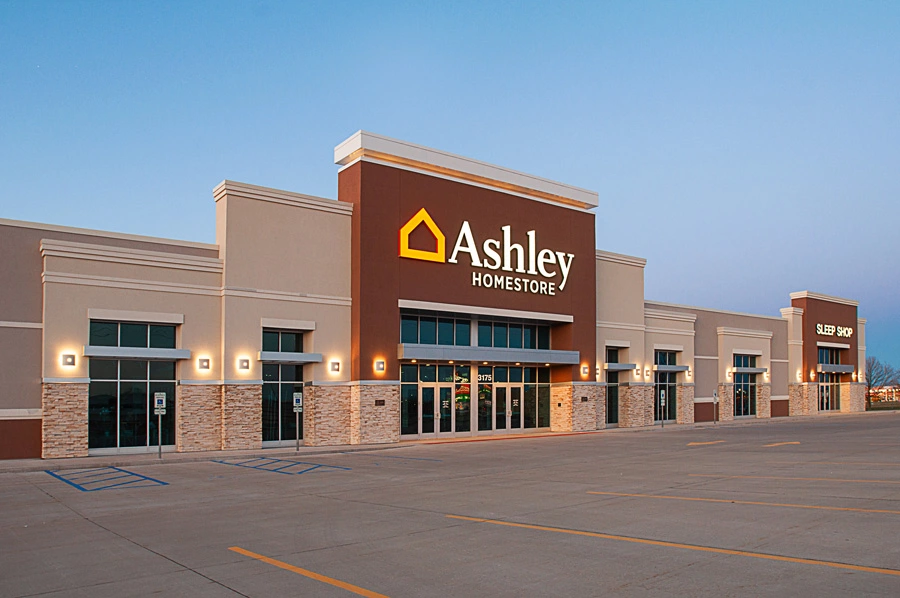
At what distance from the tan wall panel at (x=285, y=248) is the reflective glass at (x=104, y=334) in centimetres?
406

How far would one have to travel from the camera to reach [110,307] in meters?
25.7

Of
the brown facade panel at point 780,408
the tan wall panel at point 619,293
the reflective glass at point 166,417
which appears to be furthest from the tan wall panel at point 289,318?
the brown facade panel at point 780,408

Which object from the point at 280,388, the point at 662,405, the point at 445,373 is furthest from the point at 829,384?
the point at 280,388

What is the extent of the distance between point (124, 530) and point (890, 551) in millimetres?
10618

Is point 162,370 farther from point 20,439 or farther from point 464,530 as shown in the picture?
point 464,530

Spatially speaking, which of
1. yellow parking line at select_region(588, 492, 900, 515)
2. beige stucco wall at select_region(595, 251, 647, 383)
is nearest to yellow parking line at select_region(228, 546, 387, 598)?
yellow parking line at select_region(588, 492, 900, 515)

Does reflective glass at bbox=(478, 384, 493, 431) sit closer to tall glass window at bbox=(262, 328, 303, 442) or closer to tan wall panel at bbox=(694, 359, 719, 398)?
tall glass window at bbox=(262, 328, 303, 442)

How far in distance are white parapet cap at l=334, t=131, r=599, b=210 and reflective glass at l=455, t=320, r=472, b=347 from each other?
625cm

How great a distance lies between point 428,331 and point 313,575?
82.3 ft

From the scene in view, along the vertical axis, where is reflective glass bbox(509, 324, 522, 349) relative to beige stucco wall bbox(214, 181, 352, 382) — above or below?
below

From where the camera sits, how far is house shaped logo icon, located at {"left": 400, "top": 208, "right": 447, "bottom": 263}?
105 ft

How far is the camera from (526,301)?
119 feet

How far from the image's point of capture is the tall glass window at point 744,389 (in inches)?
2050

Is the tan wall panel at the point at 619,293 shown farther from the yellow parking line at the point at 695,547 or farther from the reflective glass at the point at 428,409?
the yellow parking line at the point at 695,547
